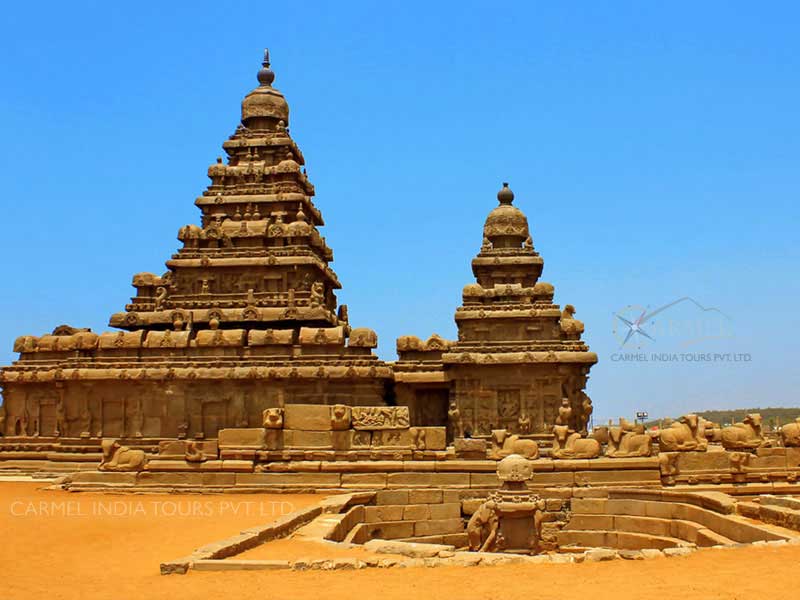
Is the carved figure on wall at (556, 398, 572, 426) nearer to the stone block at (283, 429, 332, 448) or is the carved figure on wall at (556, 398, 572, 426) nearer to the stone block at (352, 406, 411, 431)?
the stone block at (352, 406, 411, 431)

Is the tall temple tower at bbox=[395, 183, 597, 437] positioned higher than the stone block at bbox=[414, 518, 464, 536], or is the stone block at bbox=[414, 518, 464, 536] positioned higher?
the tall temple tower at bbox=[395, 183, 597, 437]

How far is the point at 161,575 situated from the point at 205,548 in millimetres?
1096

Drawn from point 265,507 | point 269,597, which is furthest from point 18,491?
point 269,597

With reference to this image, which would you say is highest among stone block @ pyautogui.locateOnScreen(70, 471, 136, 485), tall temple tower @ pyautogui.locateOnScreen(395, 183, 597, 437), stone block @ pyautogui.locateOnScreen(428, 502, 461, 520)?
tall temple tower @ pyautogui.locateOnScreen(395, 183, 597, 437)

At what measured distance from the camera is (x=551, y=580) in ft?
37.7

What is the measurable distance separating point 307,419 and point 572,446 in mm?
6999

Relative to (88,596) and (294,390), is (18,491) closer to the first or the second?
(294,390)

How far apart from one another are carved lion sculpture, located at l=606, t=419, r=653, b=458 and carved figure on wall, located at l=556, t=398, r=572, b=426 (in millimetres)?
11706

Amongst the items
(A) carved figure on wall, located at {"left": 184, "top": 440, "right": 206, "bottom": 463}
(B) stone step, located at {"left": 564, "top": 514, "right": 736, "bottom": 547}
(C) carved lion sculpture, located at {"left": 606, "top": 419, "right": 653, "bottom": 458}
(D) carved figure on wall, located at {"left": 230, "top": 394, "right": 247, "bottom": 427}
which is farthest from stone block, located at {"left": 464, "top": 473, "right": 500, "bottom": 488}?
(D) carved figure on wall, located at {"left": 230, "top": 394, "right": 247, "bottom": 427}

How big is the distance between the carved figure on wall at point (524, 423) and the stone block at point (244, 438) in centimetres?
1452

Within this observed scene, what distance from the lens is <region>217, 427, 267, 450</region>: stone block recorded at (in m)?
24.0

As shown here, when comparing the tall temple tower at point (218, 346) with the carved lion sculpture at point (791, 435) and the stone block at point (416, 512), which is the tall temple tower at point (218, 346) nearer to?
the stone block at point (416, 512)

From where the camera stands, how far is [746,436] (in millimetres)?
Answer: 23375

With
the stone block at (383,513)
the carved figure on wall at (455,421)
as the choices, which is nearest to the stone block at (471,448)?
the stone block at (383,513)
